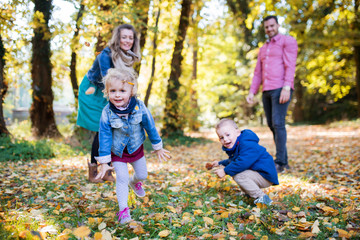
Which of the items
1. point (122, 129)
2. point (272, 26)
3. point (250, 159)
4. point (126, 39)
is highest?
point (272, 26)

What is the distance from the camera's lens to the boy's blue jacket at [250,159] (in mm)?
2713

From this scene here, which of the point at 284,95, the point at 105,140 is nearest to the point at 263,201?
the point at 105,140

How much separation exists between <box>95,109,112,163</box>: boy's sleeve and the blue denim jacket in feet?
3.67

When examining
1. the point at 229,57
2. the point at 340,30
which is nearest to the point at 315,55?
the point at 340,30

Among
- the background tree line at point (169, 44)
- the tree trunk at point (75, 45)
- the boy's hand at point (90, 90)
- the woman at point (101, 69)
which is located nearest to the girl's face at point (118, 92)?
the woman at point (101, 69)

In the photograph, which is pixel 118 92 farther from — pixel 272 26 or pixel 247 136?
pixel 272 26

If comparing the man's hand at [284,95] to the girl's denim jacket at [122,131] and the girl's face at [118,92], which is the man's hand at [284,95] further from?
the girl's face at [118,92]

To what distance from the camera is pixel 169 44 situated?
1005 centimetres

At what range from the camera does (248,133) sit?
2.85m

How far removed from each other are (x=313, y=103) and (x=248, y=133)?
15.3 m

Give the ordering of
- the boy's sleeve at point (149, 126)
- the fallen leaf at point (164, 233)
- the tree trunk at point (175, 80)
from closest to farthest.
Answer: the fallen leaf at point (164, 233) < the boy's sleeve at point (149, 126) < the tree trunk at point (175, 80)

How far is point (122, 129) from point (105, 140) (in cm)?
18

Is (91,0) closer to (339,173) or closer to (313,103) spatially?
(339,173)

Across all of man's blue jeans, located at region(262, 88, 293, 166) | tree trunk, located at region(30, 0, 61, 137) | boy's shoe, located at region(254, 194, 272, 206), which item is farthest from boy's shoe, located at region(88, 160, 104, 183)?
tree trunk, located at region(30, 0, 61, 137)
